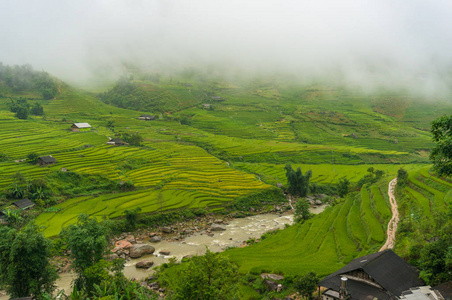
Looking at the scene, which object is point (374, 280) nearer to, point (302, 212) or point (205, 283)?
point (205, 283)

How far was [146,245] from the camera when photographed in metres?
41.1

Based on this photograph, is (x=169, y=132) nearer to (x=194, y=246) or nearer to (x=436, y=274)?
(x=194, y=246)

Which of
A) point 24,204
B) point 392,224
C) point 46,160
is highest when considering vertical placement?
point 46,160

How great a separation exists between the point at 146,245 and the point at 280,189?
35523mm

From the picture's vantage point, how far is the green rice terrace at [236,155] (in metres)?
39.2

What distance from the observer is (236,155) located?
3514 inches

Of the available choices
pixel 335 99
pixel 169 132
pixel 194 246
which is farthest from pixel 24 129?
pixel 335 99

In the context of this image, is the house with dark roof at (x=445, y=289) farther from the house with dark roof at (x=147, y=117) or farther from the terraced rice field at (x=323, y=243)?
the house with dark roof at (x=147, y=117)

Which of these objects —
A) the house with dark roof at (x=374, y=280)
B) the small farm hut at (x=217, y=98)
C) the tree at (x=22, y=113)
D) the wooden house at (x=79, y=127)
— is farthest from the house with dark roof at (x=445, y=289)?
the small farm hut at (x=217, y=98)

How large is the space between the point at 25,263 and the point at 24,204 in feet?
80.4

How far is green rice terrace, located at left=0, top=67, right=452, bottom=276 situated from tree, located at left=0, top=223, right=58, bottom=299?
49.0 ft

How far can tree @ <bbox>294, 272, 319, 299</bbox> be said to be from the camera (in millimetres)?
23094

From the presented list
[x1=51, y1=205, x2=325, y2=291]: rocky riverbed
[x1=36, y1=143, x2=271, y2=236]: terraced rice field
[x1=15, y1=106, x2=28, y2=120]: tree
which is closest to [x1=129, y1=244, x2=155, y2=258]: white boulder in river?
[x1=51, y1=205, x2=325, y2=291]: rocky riverbed

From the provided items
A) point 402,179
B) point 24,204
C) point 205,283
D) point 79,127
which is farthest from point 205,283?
point 79,127
